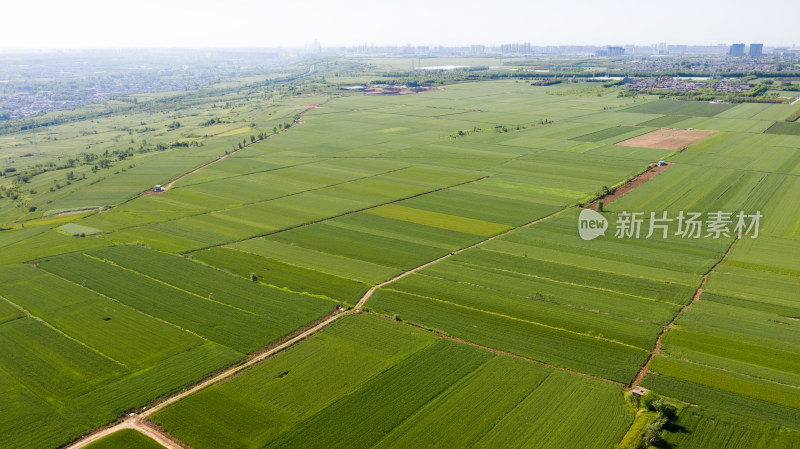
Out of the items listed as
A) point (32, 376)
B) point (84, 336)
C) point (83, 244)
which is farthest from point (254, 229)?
point (32, 376)

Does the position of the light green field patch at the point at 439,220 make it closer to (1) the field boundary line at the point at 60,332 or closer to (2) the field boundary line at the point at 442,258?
(2) the field boundary line at the point at 442,258

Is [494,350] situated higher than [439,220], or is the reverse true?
[439,220]

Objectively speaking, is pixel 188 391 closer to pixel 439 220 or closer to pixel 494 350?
pixel 494 350

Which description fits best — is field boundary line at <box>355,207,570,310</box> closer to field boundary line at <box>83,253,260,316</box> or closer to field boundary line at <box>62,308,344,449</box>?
field boundary line at <box>62,308,344,449</box>

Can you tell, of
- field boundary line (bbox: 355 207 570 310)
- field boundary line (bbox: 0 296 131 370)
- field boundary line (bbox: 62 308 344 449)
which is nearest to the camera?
field boundary line (bbox: 62 308 344 449)

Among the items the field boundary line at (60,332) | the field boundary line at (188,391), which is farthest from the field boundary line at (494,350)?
the field boundary line at (60,332)

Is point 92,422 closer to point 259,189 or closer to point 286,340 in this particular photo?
point 286,340

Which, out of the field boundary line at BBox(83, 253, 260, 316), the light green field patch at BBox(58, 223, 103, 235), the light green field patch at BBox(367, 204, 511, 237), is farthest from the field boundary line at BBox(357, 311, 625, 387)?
the light green field patch at BBox(58, 223, 103, 235)

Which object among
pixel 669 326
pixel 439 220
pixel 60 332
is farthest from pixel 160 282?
pixel 669 326
